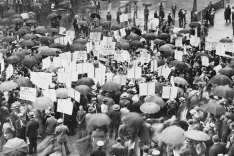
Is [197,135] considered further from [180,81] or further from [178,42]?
[178,42]

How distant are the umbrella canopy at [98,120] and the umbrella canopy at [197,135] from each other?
9.24ft

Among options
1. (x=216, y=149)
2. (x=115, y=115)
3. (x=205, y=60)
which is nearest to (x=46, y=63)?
(x=115, y=115)

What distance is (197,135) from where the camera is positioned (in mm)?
13938

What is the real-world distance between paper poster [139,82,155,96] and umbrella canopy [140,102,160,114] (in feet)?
5.31

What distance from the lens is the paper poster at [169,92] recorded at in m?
18.5

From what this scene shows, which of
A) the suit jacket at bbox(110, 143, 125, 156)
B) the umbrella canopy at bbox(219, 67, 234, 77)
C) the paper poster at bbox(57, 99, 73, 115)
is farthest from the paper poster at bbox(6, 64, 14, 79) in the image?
the umbrella canopy at bbox(219, 67, 234, 77)

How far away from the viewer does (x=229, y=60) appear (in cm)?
2567

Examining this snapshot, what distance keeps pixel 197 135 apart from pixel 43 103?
600 cm

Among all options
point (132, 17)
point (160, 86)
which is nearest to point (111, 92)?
point (160, 86)

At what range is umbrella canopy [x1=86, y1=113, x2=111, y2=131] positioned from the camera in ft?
51.3

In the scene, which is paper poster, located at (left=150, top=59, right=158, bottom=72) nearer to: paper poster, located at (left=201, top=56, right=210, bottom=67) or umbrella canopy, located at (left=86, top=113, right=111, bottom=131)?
paper poster, located at (left=201, top=56, right=210, bottom=67)

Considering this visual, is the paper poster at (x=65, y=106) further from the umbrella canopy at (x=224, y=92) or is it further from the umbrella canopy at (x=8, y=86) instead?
the umbrella canopy at (x=224, y=92)

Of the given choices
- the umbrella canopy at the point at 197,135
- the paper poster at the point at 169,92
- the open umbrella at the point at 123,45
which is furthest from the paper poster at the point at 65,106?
the open umbrella at the point at 123,45

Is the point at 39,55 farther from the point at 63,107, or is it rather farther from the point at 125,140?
the point at 125,140
